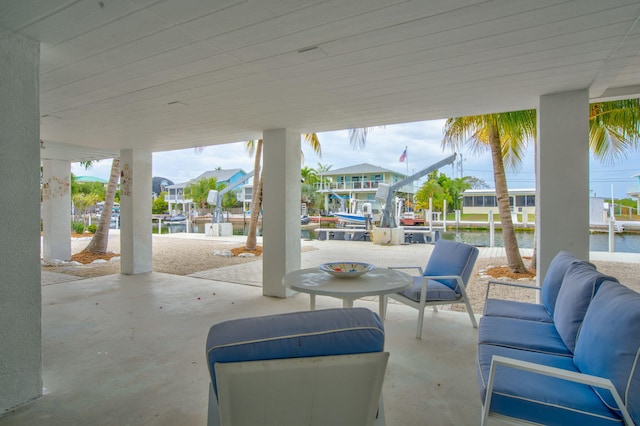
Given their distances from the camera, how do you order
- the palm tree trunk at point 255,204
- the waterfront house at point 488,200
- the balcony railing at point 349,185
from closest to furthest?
the palm tree trunk at point 255,204, the waterfront house at point 488,200, the balcony railing at point 349,185

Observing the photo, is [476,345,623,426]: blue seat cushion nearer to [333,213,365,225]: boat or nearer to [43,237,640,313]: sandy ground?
[43,237,640,313]: sandy ground

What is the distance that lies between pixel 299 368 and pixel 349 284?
163 cm

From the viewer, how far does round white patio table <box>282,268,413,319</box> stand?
2586 mm

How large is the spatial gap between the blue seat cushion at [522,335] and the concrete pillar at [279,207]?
3.01 metres

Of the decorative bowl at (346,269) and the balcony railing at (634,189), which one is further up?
the balcony railing at (634,189)

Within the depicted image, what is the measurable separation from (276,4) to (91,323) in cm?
380

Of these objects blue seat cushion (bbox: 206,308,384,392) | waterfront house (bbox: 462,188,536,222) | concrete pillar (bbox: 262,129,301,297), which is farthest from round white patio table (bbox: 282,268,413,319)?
waterfront house (bbox: 462,188,536,222)

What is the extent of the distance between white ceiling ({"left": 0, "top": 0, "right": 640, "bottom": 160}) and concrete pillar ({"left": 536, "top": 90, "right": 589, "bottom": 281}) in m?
0.17

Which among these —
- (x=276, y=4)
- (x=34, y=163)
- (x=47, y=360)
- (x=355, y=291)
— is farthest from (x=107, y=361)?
(x=276, y=4)

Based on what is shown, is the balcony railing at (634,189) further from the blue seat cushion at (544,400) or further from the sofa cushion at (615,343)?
the blue seat cushion at (544,400)

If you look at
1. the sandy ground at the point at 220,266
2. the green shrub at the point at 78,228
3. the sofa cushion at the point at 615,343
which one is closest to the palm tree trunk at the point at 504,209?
the sandy ground at the point at 220,266

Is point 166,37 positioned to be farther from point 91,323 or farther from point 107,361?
point 91,323

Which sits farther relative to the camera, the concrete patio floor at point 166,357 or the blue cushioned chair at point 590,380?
the concrete patio floor at point 166,357

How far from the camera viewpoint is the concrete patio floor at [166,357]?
2.22 m
